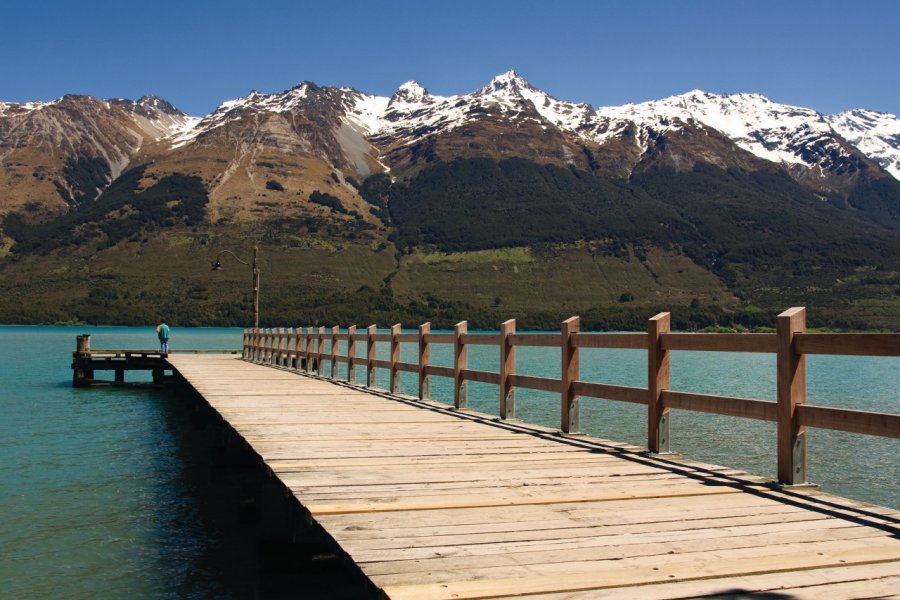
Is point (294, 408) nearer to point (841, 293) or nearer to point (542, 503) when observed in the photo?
point (542, 503)

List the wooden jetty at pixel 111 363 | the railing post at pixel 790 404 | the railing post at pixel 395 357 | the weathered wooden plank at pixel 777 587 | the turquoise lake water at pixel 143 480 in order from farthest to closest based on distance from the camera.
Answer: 1. the wooden jetty at pixel 111 363
2. the railing post at pixel 395 357
3. the turquoise lake water at pixel 143 480
4. the railing post at pixel 790 404
5. the weathered wooden plank at pixel 777 587

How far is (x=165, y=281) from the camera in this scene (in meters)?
197

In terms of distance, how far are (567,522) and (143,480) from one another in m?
12.0

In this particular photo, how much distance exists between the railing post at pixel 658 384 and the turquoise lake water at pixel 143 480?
13.8 ft

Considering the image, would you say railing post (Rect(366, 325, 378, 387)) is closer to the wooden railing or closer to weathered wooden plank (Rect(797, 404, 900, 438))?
the wooden railing

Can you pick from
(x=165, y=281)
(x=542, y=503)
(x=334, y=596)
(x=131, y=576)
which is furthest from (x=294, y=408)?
(x=165, y=281)

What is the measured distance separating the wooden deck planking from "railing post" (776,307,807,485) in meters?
0.33

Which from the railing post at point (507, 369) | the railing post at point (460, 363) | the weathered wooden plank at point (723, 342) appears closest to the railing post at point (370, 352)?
the railing post at point (460, 363)

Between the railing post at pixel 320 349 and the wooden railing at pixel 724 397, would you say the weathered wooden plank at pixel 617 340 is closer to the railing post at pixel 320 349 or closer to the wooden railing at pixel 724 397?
the wooden railing at pixel 724 397

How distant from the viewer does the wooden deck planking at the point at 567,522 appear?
170 inches

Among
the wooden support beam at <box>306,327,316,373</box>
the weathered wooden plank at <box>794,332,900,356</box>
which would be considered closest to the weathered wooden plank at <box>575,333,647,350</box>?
the weathered wooden plank at <box>794,332,900,356</box>

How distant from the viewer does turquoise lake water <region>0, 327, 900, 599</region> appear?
32.2ft

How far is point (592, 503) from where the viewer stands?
6230 mm

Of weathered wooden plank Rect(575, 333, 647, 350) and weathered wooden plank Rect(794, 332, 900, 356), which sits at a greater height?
weathered wooden plank Rect(794, 332, 900, 356)
